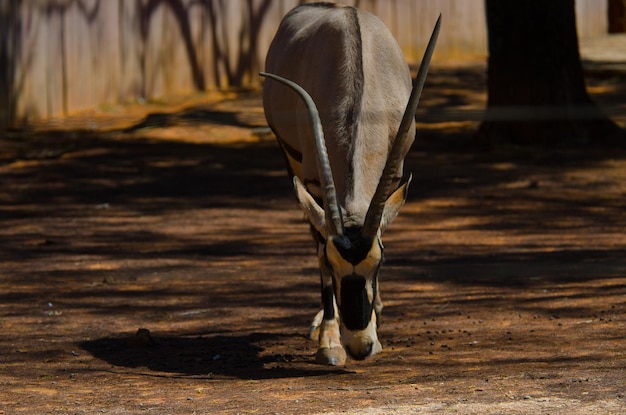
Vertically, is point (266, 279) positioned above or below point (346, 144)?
below

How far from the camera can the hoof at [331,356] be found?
5.77 meters

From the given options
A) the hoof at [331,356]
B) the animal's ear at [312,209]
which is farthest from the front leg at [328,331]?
the animal's ear at [312,209]

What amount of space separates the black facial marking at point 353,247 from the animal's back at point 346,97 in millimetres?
222

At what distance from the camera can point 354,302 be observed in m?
5.27

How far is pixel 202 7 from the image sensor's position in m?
15.8

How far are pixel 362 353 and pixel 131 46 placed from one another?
10390mm

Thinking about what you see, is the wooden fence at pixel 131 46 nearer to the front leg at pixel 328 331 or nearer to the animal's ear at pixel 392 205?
the front leg at pixel 328 331

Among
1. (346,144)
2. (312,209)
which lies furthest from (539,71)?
(312,209)

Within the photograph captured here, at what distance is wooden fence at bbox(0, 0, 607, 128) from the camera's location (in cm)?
1338

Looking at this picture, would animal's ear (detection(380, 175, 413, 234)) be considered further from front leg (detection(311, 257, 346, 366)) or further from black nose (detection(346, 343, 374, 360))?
black nose (detection(346, 343, 374, 360))

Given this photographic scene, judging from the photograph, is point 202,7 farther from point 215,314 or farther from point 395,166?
point 395,166

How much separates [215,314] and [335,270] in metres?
1.77

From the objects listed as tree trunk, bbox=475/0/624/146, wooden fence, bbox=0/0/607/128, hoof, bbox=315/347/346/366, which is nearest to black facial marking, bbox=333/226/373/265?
hoof, bbox=315/347/346/366

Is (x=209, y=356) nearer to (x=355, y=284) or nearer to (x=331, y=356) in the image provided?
(x=331, y=356)
